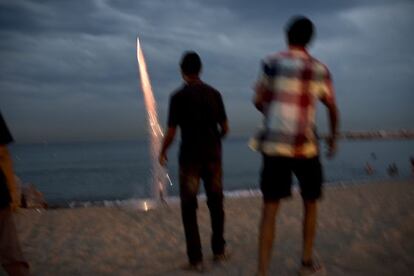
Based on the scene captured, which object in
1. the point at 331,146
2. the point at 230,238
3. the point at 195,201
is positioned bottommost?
the point at 230,238

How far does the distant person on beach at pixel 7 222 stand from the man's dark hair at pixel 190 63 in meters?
1.83

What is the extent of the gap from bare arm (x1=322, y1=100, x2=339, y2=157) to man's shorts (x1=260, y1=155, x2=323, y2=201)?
0.18 meters

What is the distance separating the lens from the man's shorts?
11.5 feet

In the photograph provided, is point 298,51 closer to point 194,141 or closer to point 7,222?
point 194,141

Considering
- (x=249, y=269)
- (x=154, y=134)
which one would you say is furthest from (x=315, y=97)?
(x=154, y=134)

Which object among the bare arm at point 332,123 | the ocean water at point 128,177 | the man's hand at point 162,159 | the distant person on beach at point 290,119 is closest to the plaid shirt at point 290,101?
the distant person on beach at point 290,119

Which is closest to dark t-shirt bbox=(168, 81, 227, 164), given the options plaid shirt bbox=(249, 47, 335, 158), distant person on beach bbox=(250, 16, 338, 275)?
distant person on beach bbox=(250, 16, 338, 275)

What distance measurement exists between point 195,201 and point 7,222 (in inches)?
68.9

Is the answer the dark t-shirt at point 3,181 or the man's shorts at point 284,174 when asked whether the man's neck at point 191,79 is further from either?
the dark t-shirt at point 3,181

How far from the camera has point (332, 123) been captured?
12.0 feet

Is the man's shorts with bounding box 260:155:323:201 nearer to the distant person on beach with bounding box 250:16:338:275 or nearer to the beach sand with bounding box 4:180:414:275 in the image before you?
the distant person on beach with bounding box 250:16:338:275

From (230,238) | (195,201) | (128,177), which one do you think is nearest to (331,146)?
(195,201)

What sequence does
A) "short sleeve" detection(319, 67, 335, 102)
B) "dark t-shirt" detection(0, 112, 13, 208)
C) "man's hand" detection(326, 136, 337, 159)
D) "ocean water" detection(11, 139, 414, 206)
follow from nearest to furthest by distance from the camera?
"dark t-shirt" detection(0, 112, 13, 208) < "short sleeve" detection(319, 67, 335, 102) < "man's hand" detection(326, 136, 337, 159) < "ocean water" detection(11, 139, 414, 206)

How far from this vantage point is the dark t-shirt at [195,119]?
4.30 metres
